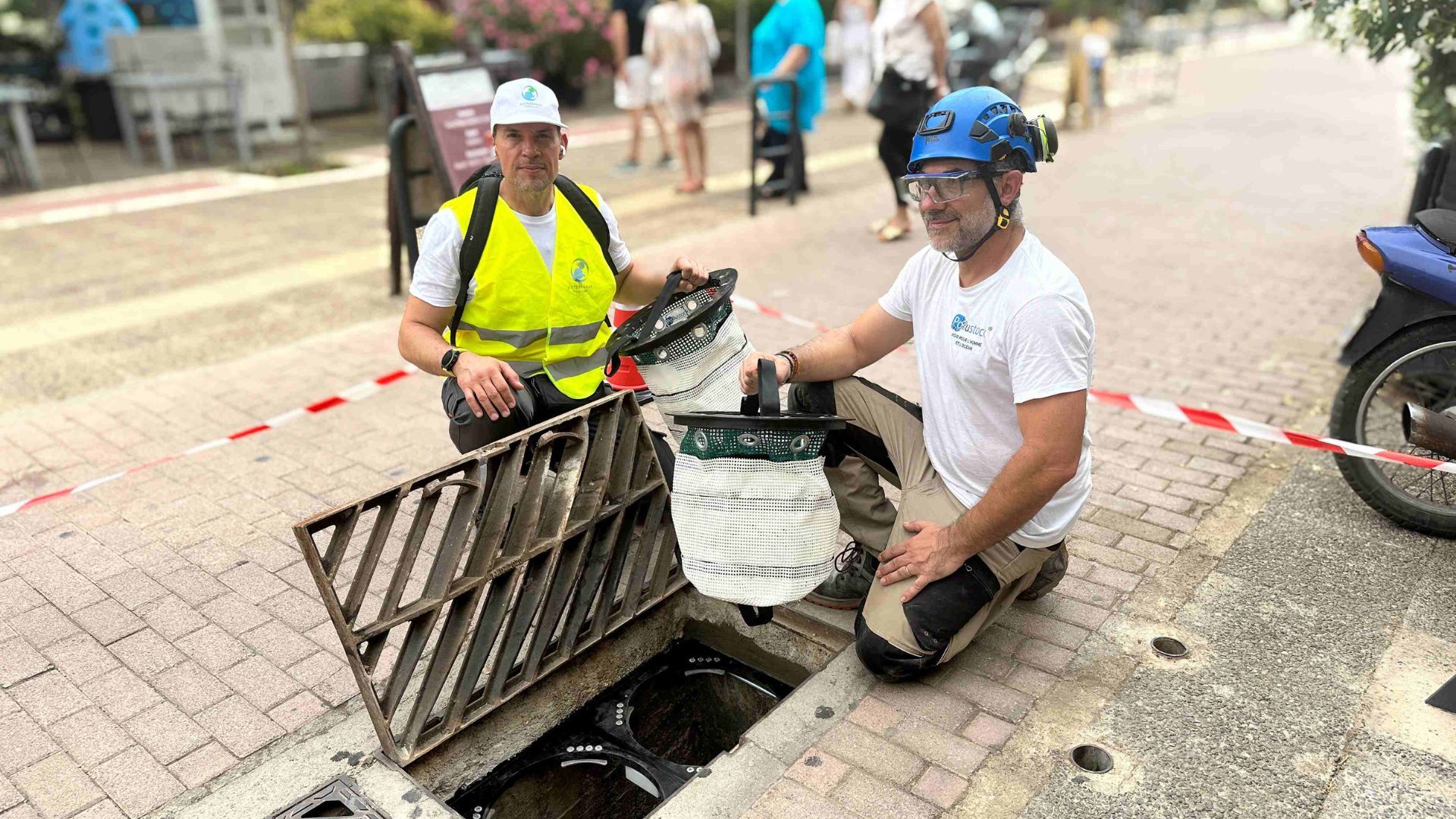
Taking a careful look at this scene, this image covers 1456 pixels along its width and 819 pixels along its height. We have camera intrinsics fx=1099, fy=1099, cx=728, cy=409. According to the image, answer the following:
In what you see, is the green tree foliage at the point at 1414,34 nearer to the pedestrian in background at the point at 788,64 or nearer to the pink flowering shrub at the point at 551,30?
the pedestrian in background at the point at 788,64

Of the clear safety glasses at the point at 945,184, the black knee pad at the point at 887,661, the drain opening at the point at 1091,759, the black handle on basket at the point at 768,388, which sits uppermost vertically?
the clear safety glasses at the point at 945,184

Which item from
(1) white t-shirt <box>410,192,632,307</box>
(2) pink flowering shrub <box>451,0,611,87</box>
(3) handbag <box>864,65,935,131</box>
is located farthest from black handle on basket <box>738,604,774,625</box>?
(2) pink flowering shrub <box>451,0,611,87</box>

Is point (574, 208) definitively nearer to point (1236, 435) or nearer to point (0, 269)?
point (1236, 435)

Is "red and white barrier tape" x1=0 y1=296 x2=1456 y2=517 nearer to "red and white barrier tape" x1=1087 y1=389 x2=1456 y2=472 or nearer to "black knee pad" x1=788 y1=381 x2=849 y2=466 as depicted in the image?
"red and white barrier tape" x1=1087 y1=389 x2=1456 y2=472

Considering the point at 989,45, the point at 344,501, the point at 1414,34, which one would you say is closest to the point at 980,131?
the point at 344,501

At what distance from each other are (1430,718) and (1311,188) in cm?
883

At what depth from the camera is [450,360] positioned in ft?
10.6

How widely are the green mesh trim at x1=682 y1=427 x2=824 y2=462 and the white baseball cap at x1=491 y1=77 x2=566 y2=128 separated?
1128mm

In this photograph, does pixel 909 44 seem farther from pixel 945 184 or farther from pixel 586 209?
pixel 945 184

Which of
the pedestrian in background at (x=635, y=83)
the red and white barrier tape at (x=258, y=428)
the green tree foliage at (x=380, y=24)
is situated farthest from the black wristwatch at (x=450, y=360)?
the green tree foliage at (x=380, y=24)

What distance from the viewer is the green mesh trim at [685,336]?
3.01 meters

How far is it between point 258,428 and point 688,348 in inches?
104

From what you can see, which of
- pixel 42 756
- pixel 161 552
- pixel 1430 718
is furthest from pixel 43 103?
pixel 1430 718

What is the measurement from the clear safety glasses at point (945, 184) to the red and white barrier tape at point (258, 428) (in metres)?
3.24
